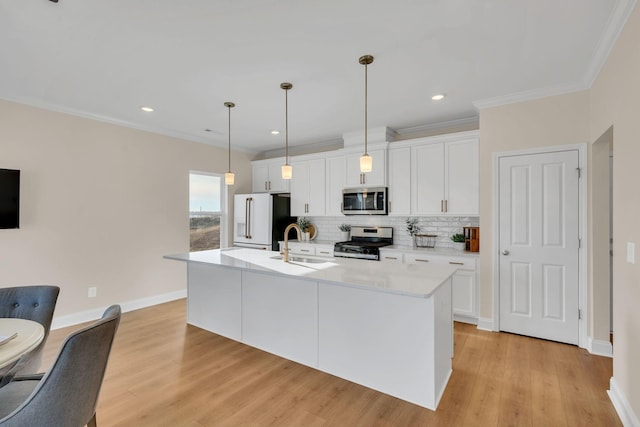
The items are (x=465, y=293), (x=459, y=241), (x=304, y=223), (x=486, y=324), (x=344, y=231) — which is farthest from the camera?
(x=304, y=223)

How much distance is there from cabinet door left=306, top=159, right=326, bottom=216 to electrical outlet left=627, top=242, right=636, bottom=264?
3.66m

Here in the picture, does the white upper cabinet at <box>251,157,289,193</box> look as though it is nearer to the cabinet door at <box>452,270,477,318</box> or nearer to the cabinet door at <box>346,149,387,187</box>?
the cabinet door at <box>346,149,387,187</box>

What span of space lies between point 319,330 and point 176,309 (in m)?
2.66

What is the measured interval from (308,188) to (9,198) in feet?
11.9

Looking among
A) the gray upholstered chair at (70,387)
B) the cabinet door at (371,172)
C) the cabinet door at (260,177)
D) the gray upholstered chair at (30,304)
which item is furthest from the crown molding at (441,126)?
the gray upholstered chair at (30,304)

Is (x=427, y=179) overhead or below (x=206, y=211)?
overhead

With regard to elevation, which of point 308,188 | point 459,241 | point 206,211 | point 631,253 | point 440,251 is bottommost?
point 440,251

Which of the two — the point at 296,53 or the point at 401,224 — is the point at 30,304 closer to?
the point at 296,53

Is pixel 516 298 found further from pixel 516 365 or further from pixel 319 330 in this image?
pixel 319 330

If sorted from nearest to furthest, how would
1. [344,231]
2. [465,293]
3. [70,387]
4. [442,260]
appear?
1. [70,387]
2. [465,293]
3. [442,260]
4. [344,231]

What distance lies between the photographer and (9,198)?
10.4 ft

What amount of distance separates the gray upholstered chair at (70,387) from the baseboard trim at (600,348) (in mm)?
3874

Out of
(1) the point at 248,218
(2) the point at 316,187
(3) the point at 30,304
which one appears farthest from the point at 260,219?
(3) the point at 30,304

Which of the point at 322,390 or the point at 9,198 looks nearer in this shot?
the point at 322,390
